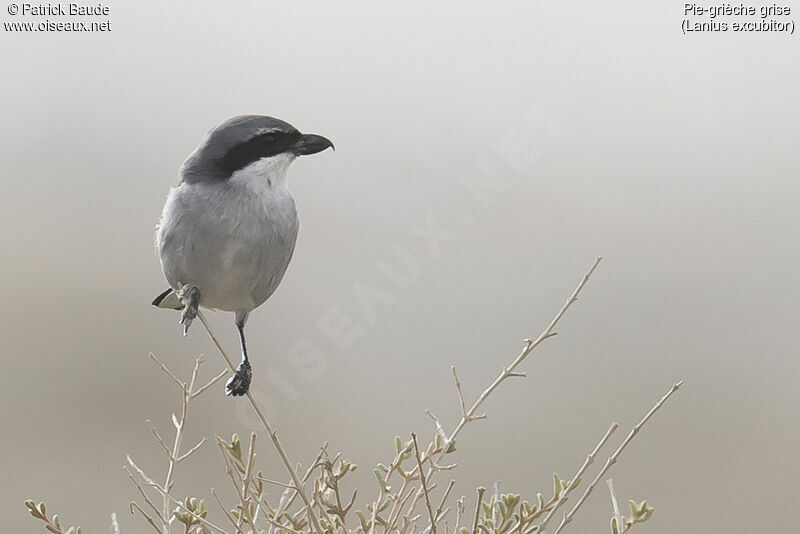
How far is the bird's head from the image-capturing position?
6.49 feet

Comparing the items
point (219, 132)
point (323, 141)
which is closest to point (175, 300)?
point (219, 132)

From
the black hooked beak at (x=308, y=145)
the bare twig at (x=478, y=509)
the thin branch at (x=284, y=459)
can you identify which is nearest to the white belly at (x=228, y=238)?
the black hooked beak at (x=308, y=145)

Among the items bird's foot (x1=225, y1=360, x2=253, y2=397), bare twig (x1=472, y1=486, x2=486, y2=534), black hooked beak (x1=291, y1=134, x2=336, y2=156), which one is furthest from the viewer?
bird's foot (x1=225, y1=360, x2=253, y2=397)

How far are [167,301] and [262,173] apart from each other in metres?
0.52

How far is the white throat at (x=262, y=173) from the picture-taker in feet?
6.63

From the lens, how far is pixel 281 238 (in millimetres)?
2037

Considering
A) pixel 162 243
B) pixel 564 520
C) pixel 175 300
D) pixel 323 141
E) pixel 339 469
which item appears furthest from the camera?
pixel 175 300

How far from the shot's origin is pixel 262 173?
2.04 meters

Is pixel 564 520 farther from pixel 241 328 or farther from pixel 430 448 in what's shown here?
pixel 241 328

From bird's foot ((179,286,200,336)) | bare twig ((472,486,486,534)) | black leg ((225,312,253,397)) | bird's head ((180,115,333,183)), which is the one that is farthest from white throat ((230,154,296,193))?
bare twig ((472,486,486,534))

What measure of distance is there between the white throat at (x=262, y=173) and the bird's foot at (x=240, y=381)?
1.57 ft

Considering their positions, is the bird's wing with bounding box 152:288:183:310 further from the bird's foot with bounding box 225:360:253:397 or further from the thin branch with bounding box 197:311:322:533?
the thin branch with bounding box 197:311:322:533

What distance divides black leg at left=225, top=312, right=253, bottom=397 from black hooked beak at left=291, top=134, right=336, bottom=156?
51 centimetres

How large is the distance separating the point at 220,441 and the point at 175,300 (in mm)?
951
